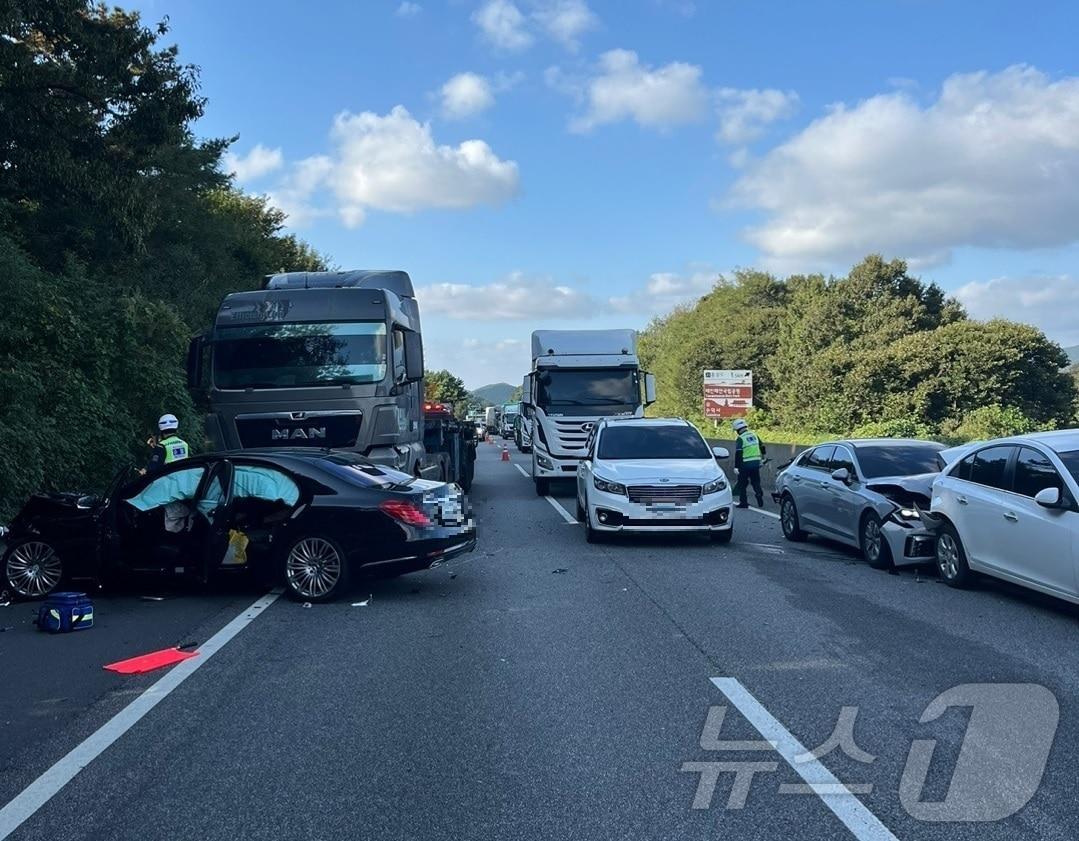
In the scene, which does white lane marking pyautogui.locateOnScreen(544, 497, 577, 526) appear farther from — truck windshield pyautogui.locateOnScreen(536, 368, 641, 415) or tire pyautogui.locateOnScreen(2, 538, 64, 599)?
tire pyautogui.locateOnScreen(2, 538, 64, 599)

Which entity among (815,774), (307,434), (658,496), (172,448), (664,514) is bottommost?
(815,774)

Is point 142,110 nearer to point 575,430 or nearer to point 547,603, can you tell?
point 575,430

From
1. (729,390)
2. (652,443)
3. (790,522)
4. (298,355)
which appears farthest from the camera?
(729,390)

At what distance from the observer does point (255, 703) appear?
6328 millimetres

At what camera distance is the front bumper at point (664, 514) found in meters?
13.7

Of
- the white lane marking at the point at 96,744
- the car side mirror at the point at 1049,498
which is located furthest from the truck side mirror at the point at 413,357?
the car side mirror at the point at 1049,498

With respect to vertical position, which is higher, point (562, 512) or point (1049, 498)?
point (1049, 498)

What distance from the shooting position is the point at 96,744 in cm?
556

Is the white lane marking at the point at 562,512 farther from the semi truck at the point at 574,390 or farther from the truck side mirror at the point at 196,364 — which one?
the truck side mirror at the point at 196,364

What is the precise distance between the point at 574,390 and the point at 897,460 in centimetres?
1080

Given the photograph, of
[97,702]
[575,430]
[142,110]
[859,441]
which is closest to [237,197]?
[142,110]

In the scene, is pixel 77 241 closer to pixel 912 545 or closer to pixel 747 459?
pixel 747 459

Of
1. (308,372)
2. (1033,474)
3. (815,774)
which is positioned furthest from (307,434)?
(815,774)

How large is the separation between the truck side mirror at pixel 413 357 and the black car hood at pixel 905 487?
21.6 feet
